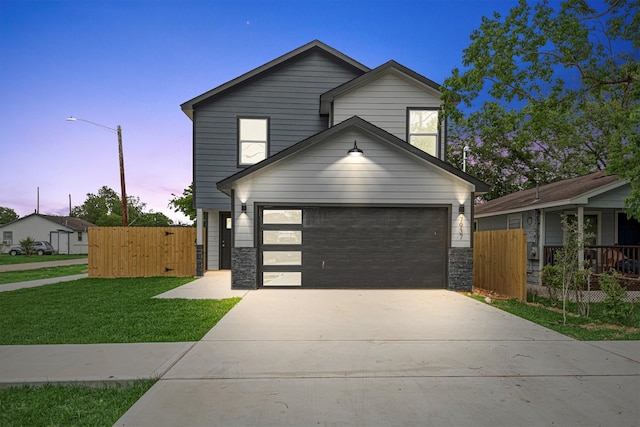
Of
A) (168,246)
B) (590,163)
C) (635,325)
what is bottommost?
(635,325)

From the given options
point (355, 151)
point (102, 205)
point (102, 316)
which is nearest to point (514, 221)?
point (355, 151)

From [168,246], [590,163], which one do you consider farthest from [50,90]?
[590,163]

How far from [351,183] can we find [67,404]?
7.98 metres

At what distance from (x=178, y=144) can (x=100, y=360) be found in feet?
82.3

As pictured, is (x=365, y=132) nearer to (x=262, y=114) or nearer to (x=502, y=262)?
(x=262, y=114)

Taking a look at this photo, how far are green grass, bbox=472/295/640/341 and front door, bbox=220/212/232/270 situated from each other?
33.0ft

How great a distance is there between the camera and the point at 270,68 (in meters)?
13.1

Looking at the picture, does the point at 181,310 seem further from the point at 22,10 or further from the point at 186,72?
the point at 186,72

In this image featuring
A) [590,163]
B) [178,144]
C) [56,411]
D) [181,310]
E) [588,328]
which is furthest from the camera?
[178,144]

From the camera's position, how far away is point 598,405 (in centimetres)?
333

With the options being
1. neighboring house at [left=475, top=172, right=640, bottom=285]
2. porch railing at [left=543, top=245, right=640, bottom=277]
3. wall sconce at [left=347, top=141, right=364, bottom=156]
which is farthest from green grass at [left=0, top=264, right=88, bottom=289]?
neighboring house at [left=475, top=172, right=640, bottom=285]

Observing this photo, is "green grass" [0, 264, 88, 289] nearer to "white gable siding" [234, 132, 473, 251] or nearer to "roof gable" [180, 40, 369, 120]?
"roof gable" [180, 40, 369, 120]

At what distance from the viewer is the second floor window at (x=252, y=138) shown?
1304 cm

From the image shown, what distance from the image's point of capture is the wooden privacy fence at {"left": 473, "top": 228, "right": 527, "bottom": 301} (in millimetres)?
9289
